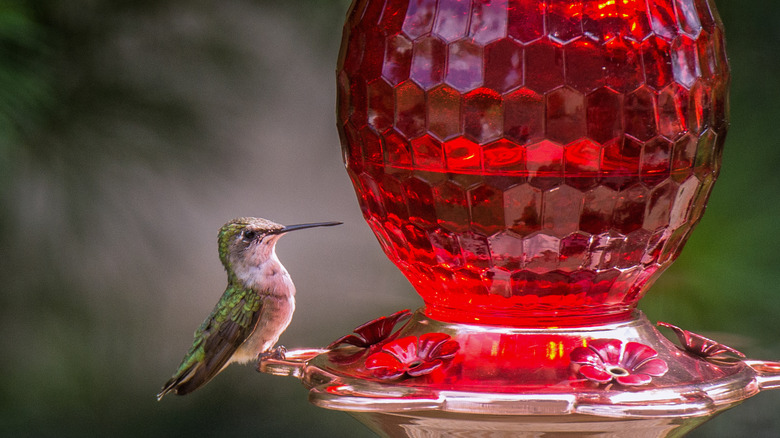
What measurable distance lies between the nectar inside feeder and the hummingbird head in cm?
54

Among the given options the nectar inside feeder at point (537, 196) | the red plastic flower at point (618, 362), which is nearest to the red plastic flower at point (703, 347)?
the nectar inside feeder at point (537, 196)

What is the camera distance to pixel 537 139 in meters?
0.90

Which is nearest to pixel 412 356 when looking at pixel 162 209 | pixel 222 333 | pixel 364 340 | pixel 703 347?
pixel 364 340

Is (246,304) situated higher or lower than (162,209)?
lower

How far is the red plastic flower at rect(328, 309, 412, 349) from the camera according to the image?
1056 mm

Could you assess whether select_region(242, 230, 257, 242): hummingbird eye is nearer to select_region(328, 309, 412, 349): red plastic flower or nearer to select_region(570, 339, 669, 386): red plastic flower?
select_region(328, 309, 412, 349): red plastic flower

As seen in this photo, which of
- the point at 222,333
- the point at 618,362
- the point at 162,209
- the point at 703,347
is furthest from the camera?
the point at 162,209

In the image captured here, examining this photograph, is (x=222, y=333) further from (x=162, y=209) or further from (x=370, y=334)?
(x=370, y=334)

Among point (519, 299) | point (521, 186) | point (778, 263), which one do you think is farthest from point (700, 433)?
point (521, 186)

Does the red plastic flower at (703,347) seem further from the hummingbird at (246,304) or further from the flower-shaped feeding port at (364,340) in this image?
the hummingbird at (246,304)

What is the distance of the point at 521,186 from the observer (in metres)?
0.93

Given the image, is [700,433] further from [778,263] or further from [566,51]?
[566,51]

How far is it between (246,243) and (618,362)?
2.62 feet

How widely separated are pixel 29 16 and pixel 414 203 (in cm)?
77
